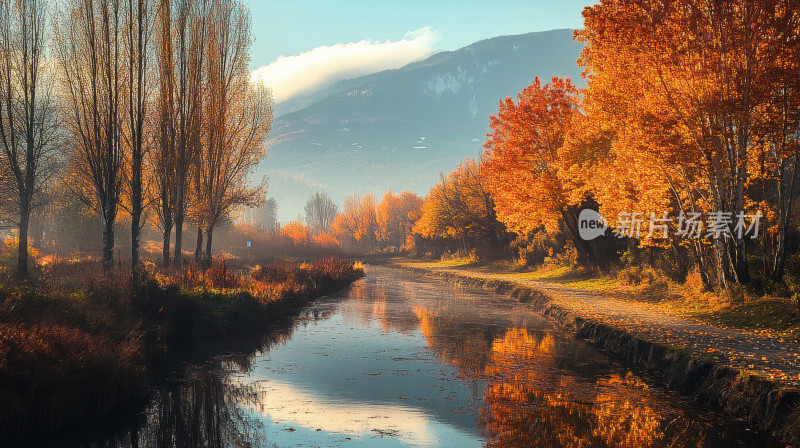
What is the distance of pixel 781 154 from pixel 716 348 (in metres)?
7.58

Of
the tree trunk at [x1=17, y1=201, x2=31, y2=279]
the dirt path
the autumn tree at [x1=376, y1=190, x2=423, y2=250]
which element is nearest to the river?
the dirt path

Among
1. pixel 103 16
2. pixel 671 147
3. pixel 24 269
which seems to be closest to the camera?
pixel 671 147

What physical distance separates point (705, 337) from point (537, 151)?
2216 centimetres

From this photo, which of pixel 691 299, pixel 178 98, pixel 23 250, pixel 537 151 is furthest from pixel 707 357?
pixel 23 250

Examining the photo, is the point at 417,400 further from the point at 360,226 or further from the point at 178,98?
the point at 360,226

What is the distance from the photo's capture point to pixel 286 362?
14.3m

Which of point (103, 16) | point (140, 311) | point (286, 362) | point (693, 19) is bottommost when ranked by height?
point (286, 362)

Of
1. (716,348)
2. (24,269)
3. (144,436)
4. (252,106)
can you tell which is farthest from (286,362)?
(252,106)

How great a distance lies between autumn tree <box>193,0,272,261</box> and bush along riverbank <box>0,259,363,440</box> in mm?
8799

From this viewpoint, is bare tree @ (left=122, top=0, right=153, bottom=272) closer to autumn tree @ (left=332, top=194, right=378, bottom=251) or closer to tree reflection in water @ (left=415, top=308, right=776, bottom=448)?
tree reflection in water @ (left=415, top=308, right=776, bottom=448)

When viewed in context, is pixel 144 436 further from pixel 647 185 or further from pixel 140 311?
pixel 647 185

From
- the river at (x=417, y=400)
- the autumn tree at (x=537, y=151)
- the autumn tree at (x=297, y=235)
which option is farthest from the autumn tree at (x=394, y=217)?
the river at (x=417, y=400)

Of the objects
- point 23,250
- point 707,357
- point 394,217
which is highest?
point 394,217

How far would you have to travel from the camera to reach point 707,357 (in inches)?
460
